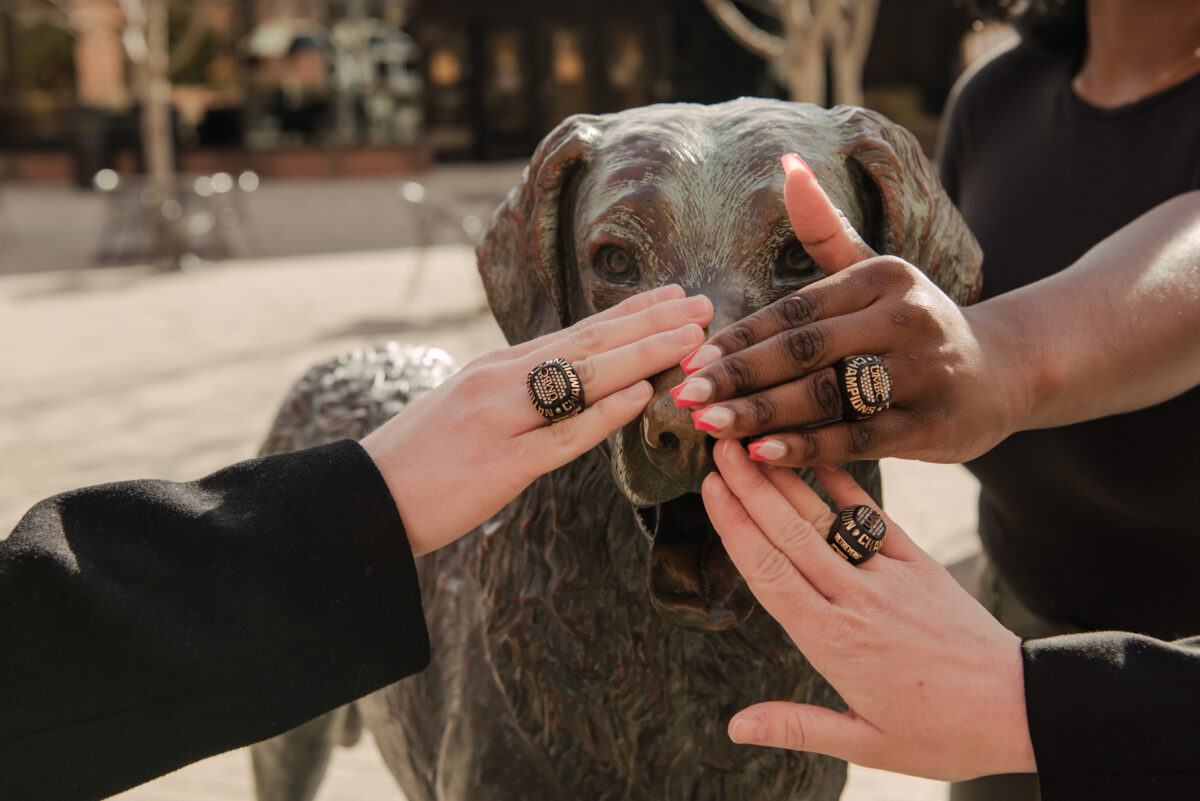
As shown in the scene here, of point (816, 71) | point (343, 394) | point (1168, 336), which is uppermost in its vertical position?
point (1168, 336)

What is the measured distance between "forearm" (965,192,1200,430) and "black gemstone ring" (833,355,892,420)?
274 millimetres

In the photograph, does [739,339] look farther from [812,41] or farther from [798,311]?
[812,41]

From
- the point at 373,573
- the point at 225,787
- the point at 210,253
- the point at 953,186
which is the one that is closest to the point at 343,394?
the point at 373,573

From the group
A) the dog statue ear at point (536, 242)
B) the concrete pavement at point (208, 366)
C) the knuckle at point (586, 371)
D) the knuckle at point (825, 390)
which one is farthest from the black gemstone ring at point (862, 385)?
the concrete pavement at point (208, 366)

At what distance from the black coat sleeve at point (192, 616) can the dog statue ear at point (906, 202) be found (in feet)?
2.80

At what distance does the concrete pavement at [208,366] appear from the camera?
256 inches

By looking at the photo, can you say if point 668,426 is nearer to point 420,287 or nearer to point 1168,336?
point 1168,336

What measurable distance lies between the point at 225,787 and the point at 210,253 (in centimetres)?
1394

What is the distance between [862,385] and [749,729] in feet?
1.51

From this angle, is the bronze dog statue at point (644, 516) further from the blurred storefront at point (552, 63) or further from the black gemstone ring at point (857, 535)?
the blurred storefront at point (552, 63)

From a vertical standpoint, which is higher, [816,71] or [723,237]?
[723,237]

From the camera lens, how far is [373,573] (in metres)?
1.70

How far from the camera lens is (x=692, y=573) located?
1696 mm

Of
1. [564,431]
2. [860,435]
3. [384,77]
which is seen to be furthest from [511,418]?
[384,77]
